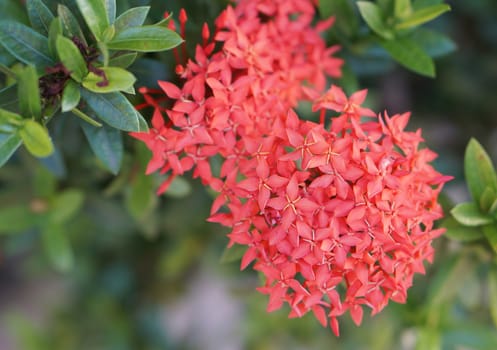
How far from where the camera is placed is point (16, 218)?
1.66 m

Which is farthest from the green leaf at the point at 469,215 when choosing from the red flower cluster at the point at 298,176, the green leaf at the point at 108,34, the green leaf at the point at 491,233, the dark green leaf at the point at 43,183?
the dark green leaf at the point at 43,183

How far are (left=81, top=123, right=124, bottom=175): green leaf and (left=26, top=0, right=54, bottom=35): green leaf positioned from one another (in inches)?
8.8

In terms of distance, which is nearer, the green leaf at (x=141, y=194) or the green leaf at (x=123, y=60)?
the green leaf at (x=123, y=60)

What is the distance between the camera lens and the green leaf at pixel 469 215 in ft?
3.94

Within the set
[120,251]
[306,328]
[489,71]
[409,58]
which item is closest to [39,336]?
[120,251]

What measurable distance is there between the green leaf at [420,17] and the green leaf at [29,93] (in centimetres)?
81

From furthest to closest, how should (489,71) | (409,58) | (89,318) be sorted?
→ (89,318)
(489,71)
(409,58)

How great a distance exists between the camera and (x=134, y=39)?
40.0 inches

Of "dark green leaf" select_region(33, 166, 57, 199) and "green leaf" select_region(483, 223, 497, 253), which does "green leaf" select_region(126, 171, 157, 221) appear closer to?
"dark green leaf" select_region(33, 166, 57, 199)

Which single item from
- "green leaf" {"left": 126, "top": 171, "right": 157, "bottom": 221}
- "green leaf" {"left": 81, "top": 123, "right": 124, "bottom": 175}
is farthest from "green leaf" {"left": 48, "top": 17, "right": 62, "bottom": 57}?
"green leaf" {"left": 126, "top": 171, "right": 157, "bottom": 221}

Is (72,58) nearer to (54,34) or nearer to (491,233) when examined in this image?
(54,34)

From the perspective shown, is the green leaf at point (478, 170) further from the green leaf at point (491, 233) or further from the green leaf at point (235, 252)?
the green leaf at point (235, 252)

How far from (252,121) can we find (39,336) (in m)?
1.64

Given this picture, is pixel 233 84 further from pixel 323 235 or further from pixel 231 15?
pixel 323 235
